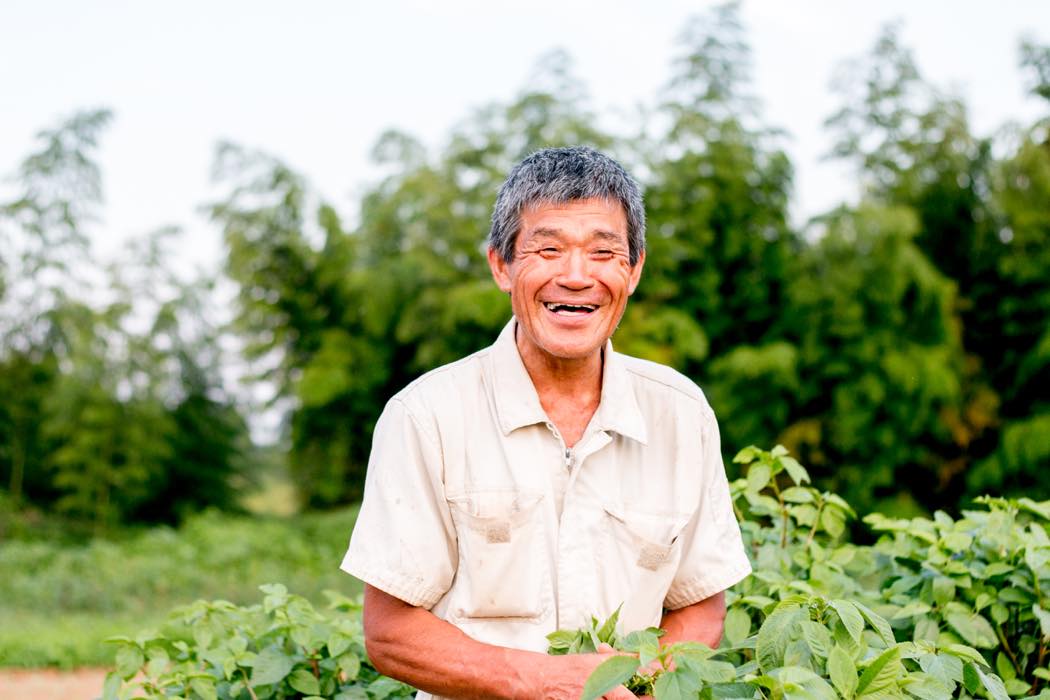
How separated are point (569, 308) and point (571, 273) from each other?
57 mm

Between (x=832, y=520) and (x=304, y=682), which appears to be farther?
(x=832, y=520)

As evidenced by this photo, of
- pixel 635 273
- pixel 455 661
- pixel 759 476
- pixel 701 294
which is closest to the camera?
pixel 455 661

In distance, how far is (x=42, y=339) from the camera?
10148 mm

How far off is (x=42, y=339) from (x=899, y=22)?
26.3 feet

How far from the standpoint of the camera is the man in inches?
54.8

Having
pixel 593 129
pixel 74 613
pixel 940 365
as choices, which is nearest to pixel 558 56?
pixel 593 129

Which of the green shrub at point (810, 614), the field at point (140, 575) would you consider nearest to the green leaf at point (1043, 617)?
the green shrub at point (810, 614)

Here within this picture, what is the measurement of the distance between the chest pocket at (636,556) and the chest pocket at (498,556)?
0.31ft

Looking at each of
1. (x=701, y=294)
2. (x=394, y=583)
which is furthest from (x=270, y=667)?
(x=701, y=294)

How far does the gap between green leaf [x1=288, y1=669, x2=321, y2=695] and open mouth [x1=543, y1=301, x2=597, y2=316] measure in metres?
0.71

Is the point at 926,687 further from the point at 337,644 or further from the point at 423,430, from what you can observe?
the point at 337,644

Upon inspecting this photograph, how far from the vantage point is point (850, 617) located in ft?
4.11

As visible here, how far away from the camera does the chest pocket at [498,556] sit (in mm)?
1413

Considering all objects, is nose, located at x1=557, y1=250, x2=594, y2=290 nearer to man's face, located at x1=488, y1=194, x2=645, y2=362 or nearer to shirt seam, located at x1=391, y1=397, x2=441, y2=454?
man's face, located at x1=488, y1=194, x2=645, y2=362
